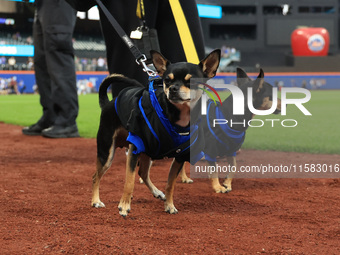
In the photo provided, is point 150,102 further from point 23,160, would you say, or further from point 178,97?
point 23,160

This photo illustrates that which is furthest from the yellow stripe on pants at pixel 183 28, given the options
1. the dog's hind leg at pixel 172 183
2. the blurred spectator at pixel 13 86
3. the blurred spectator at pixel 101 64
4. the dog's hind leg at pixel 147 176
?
the blurred spectator at pixel 101 64

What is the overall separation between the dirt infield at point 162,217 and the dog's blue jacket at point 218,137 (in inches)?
12.4

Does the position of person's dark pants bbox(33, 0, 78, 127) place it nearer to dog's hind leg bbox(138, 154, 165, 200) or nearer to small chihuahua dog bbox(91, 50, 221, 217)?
dog's hind leg bbox(138, 154, 165, 200)

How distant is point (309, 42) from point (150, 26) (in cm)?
3647

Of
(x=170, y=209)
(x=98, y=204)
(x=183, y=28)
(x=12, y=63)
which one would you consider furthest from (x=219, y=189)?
(x=12, y=63)

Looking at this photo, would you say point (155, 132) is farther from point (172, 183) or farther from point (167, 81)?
point (172, 183)

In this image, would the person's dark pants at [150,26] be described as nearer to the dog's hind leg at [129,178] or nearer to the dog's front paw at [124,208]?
the dog's hind leg at [129,178]

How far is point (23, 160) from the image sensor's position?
195 inches

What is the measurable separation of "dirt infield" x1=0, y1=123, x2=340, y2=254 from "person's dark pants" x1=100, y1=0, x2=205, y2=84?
99 centimetres

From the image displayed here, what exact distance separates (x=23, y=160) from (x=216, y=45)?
40230mm

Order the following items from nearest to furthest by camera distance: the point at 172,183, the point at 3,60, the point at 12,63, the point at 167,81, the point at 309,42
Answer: the point at 167,81 < the point at 172,183 < the point at 12,63 < the point at 3,60 < the point at 309,42

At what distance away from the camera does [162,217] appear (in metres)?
2.76

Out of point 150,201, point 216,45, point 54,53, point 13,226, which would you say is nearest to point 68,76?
point 54,53

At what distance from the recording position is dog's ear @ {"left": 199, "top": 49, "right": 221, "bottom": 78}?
2.59 meters
